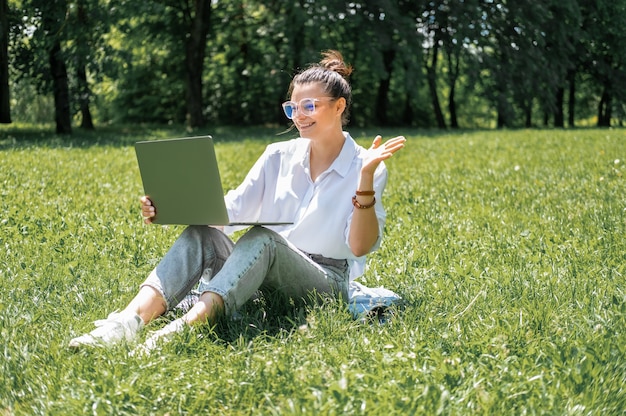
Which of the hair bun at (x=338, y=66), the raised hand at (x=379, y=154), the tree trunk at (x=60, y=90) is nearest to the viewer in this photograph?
the raised hand at (x=379, y=154)

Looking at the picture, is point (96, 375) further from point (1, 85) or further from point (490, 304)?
point (1, 85)

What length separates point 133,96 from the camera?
30109 mm

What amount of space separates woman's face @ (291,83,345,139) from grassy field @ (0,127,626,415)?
892 mm

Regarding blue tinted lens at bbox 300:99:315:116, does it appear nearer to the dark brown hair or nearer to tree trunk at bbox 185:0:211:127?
the dark brown hair

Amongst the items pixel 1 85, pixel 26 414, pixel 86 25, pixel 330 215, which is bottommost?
pixel 26 414

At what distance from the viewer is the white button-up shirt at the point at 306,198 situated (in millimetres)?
3854

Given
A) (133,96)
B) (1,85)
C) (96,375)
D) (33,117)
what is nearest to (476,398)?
(96,375)

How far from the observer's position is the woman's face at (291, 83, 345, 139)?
12.7 feet

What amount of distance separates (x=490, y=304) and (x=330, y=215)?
0.92m

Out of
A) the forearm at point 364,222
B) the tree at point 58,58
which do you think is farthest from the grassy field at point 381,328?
the tree at point 58,58

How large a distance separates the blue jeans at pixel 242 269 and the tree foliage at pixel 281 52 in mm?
11899

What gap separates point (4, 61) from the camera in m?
15.3

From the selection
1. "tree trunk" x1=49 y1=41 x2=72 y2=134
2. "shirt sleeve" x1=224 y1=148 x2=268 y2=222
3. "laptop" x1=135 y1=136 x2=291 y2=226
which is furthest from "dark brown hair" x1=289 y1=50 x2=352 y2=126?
"tree trunk" x1=49 y1=41 x2=72 y2=134

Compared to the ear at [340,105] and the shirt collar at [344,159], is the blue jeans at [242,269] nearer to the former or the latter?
the shirt collar at [344,159]
